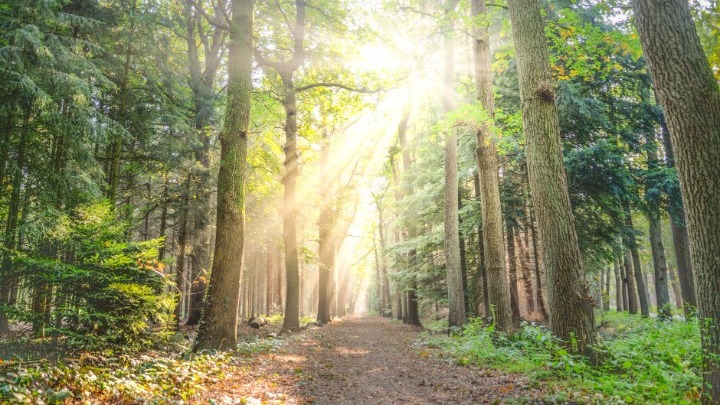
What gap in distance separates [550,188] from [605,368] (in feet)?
9.36

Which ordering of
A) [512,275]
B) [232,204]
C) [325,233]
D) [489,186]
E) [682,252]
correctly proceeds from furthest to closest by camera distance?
[325,233] → [512,275] → [682,252] → [489,186] → [232,204]

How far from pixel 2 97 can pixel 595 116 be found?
17.0m

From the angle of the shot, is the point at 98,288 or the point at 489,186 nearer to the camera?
the point at 98,288

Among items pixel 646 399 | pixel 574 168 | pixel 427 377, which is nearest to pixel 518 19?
pixel 646 399

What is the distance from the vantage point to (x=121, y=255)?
6.75 meters

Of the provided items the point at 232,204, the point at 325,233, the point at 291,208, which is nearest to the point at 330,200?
the point at 325,233

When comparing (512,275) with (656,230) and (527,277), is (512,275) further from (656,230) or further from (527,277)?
(656,230)

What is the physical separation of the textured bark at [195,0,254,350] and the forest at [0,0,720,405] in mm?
44

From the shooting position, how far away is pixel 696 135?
4082mm

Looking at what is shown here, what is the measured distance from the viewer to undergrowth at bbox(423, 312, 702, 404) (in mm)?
4484

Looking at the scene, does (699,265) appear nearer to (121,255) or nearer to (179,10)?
(121,255)

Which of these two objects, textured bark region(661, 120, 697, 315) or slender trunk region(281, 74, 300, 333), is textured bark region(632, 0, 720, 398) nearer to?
textured bark region(661, 120, 697, 315)

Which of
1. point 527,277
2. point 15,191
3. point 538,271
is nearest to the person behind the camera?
point 15,191

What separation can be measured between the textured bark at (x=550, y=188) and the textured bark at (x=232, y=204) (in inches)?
241
